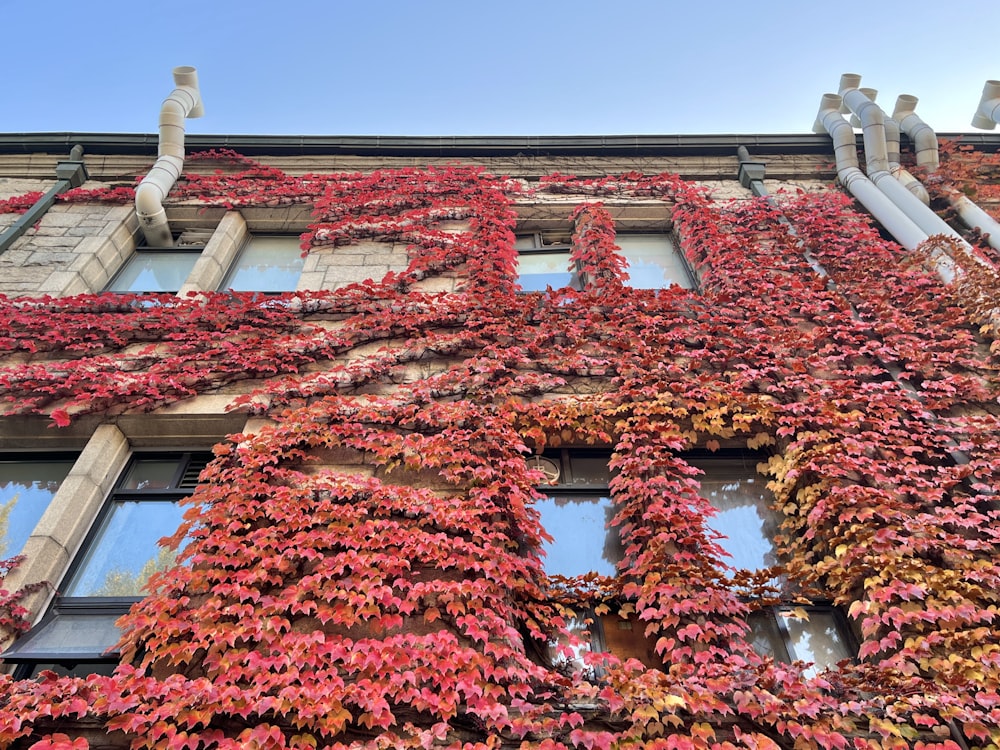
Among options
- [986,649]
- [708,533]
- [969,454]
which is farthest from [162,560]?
[969,454]

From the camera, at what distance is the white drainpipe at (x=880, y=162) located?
29.1ft

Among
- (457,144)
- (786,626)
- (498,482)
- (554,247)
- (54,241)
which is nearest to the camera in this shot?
(786,626)

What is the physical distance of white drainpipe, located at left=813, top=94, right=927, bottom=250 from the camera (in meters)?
8.85

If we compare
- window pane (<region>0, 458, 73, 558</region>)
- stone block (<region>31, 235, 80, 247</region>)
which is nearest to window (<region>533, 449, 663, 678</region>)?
window pane (<region>0, 458, 73, 558</region>)

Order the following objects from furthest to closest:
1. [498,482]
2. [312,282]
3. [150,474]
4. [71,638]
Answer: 1. [312,282]
2. [150,474]
3. [498,482]
4. [71,638]

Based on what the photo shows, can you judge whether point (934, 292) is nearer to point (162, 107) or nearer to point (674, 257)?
point (674, 257)

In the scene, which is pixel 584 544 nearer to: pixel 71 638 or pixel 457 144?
pixel 71 638

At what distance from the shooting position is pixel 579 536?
5816 mm

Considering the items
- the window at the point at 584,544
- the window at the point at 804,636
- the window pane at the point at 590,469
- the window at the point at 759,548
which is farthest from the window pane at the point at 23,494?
the window at the point at 804,636

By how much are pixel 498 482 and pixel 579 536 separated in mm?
875

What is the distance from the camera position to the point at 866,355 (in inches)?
280

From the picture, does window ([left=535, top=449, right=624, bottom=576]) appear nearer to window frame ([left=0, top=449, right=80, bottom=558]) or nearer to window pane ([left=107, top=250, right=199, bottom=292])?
window frame ([left=0, top=449, right=80, bottom=558])

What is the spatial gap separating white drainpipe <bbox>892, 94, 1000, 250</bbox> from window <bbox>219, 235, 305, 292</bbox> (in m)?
9.18

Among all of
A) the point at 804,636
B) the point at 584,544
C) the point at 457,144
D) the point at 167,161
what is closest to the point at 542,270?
the point at 457,144
